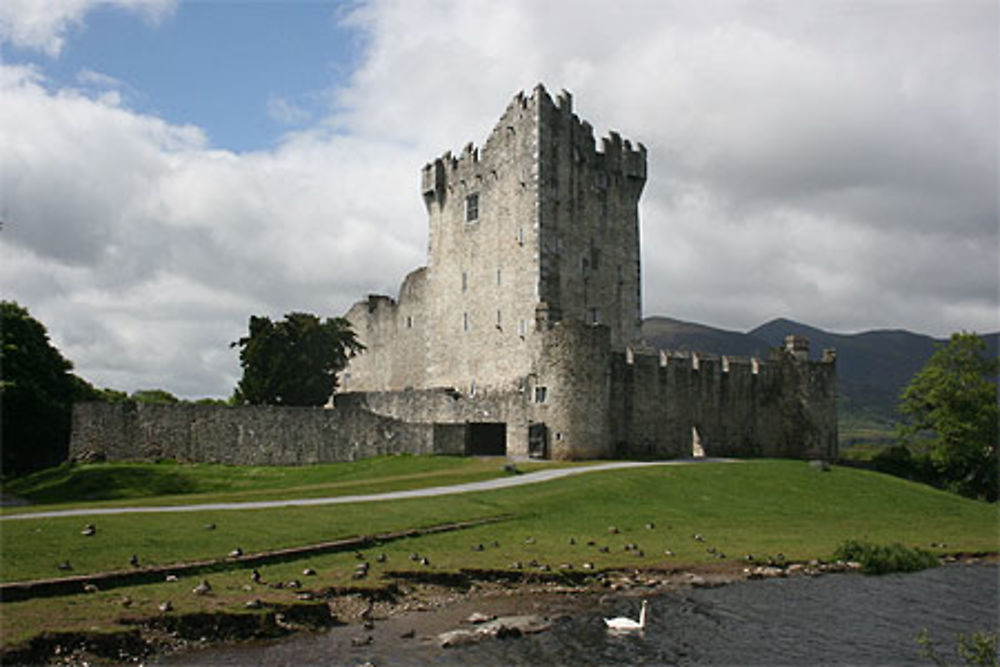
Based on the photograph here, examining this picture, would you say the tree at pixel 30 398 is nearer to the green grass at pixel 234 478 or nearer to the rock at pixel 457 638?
the green grass at pixel 234 478

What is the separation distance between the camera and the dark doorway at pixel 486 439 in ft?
159

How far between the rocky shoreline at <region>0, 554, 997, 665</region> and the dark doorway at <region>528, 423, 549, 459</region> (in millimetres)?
20420

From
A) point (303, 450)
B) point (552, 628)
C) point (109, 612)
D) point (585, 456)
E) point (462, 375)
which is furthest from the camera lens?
point (462, 375)

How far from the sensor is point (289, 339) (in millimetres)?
56719

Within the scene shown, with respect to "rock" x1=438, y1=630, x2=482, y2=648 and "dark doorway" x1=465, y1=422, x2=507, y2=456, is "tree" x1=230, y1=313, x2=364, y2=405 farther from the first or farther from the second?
"rock" x1=438, y1=630, x2=482, y2=648

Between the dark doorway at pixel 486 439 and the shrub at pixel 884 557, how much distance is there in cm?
2435

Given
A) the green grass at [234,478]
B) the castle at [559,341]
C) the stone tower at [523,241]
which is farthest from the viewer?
the stone tower at [523,241]

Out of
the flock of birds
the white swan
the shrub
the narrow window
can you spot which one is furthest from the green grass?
the narrow window

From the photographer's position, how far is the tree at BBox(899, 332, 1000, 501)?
158 feet

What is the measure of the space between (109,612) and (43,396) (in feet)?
→ 140

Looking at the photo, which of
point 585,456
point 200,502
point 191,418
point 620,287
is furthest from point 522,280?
point 200,502

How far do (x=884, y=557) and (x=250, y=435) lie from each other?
32.7 m

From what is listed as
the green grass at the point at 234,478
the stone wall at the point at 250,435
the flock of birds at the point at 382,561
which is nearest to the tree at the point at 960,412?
the green grass at the point at 234,478

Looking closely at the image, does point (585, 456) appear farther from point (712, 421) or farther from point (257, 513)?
point (257, 513)
